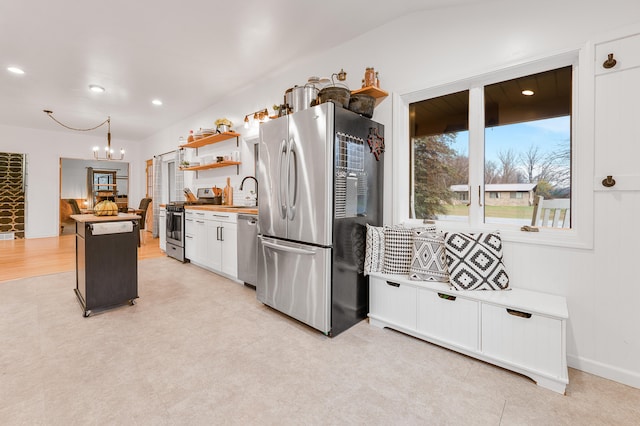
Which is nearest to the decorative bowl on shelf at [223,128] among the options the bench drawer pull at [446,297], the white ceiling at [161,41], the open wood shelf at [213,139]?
the open wood shelf at [213,139]

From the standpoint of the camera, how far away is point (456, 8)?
2445mm

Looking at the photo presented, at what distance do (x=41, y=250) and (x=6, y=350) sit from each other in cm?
479

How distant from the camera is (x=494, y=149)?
245 centimetres

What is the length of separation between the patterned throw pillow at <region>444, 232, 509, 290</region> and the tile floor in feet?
1.77

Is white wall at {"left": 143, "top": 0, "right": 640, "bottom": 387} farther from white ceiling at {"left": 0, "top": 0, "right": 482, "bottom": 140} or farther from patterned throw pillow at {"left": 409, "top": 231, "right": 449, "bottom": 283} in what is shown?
patterned throw pillow at {"left": 409, "top": 231, "right": 449, "bottom": 283}

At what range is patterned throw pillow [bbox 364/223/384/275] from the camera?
261 cm

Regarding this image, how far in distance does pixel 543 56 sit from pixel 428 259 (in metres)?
1.64

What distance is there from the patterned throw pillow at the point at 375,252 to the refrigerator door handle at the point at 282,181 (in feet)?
2.63

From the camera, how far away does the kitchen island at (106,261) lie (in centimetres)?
277

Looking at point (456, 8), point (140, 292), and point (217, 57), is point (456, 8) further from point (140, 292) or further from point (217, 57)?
point (140, 292)

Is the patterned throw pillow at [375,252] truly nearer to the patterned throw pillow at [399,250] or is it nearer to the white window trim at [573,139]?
the patterned throw pillow at [399,250]

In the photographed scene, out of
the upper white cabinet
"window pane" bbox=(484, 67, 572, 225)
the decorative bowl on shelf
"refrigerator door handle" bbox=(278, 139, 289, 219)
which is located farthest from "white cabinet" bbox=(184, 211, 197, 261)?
the upper white cabinet

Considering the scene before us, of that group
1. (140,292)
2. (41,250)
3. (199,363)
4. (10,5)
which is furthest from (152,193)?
(199,363)

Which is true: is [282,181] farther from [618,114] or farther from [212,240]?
[618,114]
